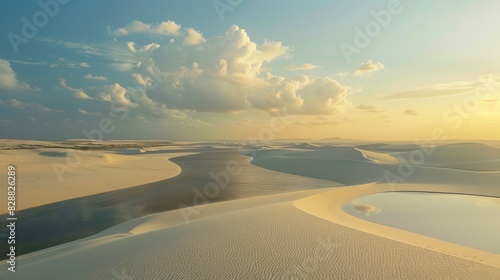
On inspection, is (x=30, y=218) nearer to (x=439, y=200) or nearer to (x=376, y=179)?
(x=439, y=200)

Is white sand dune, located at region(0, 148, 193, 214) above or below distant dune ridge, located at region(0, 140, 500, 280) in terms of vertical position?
below

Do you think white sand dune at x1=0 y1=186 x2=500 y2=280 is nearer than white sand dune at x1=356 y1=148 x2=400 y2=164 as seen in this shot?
Yes

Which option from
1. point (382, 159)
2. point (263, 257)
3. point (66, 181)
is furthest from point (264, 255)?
A: point (382, 159)

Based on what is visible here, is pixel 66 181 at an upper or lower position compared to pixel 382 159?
lower

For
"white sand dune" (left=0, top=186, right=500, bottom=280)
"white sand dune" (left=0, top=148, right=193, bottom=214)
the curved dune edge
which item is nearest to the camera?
"white sand dune" (left=0, top=186, right=500, bottom=280)

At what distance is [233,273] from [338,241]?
130 inches

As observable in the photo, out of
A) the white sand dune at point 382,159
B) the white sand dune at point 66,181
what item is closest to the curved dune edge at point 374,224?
the white sand dune at point 66,181

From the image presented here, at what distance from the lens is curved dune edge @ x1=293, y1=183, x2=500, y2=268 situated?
759 cm

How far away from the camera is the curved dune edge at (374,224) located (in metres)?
7.59

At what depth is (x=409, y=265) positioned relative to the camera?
6.38 meters

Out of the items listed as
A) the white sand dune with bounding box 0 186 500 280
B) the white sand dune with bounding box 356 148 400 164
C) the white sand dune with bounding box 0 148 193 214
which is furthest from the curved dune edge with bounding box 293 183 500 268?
the white sand dune with bounding box 356 148 400 164

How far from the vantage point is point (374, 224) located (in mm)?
11328

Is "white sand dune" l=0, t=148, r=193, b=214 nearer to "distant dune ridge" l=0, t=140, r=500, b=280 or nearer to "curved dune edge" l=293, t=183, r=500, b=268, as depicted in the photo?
"distant dune ridge" l=0, t=140, r=500, b=280

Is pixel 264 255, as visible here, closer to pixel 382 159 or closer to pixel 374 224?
pixel 374 224
